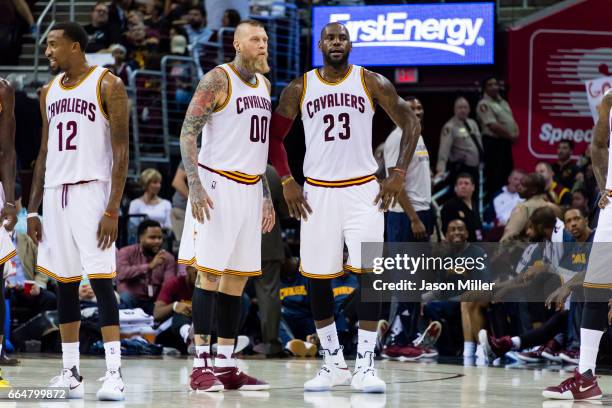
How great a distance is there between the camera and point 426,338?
11875 mm

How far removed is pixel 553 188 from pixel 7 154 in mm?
9029

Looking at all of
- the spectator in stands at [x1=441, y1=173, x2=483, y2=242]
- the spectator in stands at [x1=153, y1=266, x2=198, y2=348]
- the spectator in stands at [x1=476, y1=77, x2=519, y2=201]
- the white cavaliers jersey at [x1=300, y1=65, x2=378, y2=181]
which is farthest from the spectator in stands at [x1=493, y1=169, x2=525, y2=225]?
the white cavaliers jersey at [x1=300, y1=65, x2=378, y2=181]

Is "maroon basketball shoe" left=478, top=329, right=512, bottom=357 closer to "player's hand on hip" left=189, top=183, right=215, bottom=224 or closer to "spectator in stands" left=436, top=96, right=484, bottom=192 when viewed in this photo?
"player's hand on hip" left=189, top=183, right=215, bottom=224

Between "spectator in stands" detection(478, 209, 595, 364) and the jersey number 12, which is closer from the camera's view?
the jersey number 12

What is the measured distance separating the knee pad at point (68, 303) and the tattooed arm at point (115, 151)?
1.27 feet

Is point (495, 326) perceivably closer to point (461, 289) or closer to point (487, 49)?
point (461, 289)

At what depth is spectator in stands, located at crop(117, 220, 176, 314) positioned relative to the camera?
1268cm

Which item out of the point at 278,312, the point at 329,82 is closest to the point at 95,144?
the point at 329,82

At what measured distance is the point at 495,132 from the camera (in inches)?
661

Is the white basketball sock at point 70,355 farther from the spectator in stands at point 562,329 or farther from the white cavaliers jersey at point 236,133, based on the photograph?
the spectator in stands at point 562,329

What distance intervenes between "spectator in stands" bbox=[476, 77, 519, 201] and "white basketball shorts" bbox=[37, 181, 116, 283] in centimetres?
1022

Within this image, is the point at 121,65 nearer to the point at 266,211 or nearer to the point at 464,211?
the point at 464,211

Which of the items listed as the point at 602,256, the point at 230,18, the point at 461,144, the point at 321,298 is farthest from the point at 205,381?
the point at 230,18

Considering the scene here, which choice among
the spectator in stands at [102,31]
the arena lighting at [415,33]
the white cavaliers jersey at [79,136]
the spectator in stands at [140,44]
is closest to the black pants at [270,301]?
the white cavaliers jersey at [79,136]
